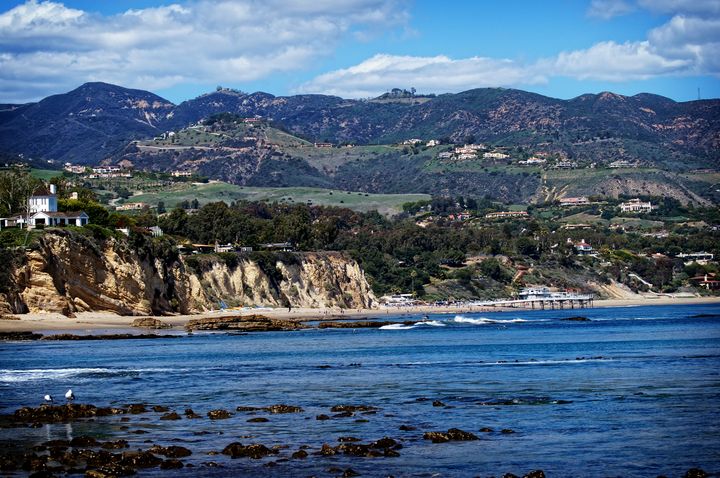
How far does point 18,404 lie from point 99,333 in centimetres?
3940

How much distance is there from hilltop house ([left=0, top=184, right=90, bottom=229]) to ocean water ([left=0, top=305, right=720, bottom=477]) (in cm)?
2706

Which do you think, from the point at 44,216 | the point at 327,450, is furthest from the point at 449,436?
the point at 44,216

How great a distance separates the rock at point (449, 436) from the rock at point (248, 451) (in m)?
4.15

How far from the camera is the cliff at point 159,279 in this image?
77.9 metres

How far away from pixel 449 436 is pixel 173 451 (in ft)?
23.2

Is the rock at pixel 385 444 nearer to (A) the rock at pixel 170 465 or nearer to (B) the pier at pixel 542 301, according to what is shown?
(A) the rock at pixel 170 465

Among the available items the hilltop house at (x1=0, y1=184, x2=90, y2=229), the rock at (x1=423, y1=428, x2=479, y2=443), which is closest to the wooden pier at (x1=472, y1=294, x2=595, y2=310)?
the hilltop house at (x1=0, y1=184, x2=90, y2=229)

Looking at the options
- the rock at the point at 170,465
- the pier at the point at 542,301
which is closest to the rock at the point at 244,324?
the pier at the point at 542,301

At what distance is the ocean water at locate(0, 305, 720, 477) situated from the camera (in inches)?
977

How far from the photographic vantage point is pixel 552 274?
179875 millimetres

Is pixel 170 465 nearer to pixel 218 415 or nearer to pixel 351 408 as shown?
pixel 218 415

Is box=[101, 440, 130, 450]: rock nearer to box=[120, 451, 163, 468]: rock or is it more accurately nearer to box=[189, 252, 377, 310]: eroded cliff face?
box=[120, 451, 163, 468]: rock

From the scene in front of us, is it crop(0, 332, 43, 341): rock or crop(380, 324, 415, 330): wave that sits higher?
crop(0, 332, 43, 341): rock

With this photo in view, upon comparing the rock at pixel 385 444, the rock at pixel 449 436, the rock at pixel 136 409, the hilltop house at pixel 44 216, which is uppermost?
the hilltop house at pixel 44 216
